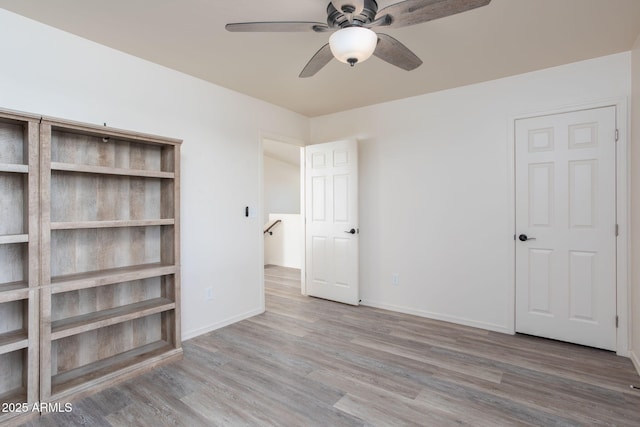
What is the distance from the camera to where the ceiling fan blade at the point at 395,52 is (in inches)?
74.4

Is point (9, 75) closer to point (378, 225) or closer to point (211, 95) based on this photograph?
point (211, 95)

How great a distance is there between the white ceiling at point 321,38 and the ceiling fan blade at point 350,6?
3.5 inches

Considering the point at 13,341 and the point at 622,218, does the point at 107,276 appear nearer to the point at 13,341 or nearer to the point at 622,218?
the point at 13,341

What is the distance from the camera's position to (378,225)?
3.98 metres

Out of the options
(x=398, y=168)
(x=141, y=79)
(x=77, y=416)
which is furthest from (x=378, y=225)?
(x=77, y=416)

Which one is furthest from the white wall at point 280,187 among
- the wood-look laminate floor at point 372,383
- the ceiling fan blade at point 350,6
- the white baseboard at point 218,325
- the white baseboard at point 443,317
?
the ceiling fan blade at point 350,6

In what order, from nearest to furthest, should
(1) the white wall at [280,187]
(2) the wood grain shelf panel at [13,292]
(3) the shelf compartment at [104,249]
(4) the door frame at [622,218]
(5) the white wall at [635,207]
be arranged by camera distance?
(2) the wood grain shelf panel at [13,292], (3) the shelf compartment at [104,249], (5) the white wall at [635,207], (4) the door frame at [622,218], (1) the white wall at [280,187]

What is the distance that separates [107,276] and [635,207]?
13.0 ft

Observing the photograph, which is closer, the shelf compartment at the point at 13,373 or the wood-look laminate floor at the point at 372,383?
the wood-look laminate floor at the point at 372,383

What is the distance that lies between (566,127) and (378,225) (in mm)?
2034

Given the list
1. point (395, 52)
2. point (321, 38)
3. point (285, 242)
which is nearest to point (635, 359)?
point (395, 52)

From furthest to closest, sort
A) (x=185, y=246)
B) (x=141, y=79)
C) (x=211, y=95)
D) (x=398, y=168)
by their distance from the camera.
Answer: (x=398, y=168), (x=211, y=95), (x=185, y=246), (x=141, y=79)

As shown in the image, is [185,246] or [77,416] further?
[185,246]

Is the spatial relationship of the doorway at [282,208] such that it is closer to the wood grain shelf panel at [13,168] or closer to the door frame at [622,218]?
the wood grain shelf panel at [13,168]
